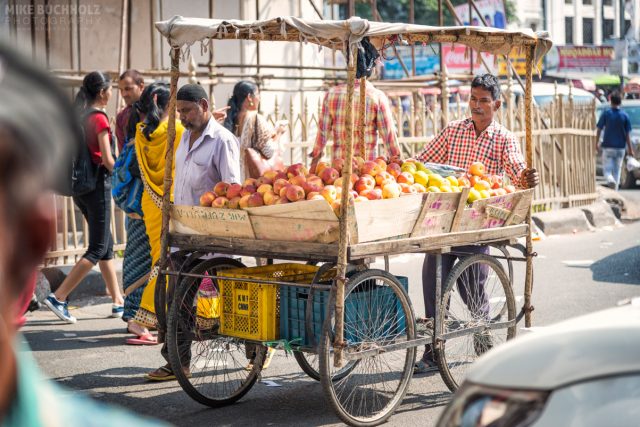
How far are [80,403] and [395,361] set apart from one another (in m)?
5.51

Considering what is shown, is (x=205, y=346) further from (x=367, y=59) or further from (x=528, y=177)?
(x=528, y=177)

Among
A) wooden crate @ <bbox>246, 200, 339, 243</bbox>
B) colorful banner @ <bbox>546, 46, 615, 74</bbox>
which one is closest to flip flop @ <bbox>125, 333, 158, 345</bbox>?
wooden crate @ <bbox>246, 200, 339, 243</bbox>

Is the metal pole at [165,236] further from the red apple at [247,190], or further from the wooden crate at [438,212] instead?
the wooden crate at [438,212]

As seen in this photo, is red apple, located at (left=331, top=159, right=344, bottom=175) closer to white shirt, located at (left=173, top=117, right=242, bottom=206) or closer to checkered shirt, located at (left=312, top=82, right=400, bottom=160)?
white shirt, located at (left=173, top=117, right=242, bottom=206)

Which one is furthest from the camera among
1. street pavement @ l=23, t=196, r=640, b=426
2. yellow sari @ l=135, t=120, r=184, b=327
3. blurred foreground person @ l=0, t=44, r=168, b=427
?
yellow sari @ l=135, t=120, r=184, b=327

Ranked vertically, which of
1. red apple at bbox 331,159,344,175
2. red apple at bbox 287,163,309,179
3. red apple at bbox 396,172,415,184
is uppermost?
red apple at bbox 331,159,344,175

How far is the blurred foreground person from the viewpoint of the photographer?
79 centimetres

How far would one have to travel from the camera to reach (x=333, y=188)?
17.8ft

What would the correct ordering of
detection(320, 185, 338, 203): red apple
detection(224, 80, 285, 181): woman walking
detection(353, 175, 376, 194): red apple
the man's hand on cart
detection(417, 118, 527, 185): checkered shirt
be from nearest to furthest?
detection(320, 185, 338, 203): red apple < detection(353, 175, 376, 194): red apple < the man's hand on cart < detection(417, 118, 527, 185): checkered shirt < detection(224, 80, 285, 181): woman walking

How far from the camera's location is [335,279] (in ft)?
16.5

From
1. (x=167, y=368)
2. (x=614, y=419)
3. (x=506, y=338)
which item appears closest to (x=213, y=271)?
(x=167, y=368)

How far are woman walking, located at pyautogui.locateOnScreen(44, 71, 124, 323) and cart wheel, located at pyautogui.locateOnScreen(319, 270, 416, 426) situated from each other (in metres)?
3.17

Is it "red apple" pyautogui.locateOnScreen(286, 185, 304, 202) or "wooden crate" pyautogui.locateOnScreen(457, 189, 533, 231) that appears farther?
"wooden crate" pyautogui.locateOnScreen(457, 189, 533, 231)

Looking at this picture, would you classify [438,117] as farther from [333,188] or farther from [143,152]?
[333,188]
